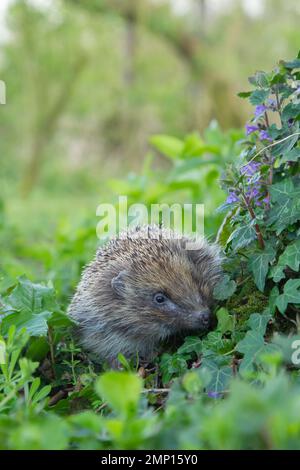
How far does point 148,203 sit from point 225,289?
3.02 meters

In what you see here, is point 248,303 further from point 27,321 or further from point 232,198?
point 27,321

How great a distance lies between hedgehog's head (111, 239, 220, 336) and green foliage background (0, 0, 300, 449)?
0.14 m

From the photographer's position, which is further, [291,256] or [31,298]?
[31,298]

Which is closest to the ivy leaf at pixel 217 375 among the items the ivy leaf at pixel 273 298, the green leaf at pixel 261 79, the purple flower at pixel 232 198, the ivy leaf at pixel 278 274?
the ivy leaf at pixel 273 298

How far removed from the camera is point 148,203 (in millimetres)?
6379

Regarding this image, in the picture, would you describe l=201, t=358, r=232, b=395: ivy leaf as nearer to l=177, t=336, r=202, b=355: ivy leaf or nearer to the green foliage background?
the green foliage background

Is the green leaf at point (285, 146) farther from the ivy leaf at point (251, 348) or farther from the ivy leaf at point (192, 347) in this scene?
the ivy leaf at point (192, 347)

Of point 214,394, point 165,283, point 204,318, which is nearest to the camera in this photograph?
point 214,394

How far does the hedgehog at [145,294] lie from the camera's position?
12.3 feet

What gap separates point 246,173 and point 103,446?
1.71m

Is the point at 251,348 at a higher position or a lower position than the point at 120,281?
lower

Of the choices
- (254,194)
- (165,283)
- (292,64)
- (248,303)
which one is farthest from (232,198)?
(165,283)

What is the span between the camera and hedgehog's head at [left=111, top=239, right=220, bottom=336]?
373 cm
